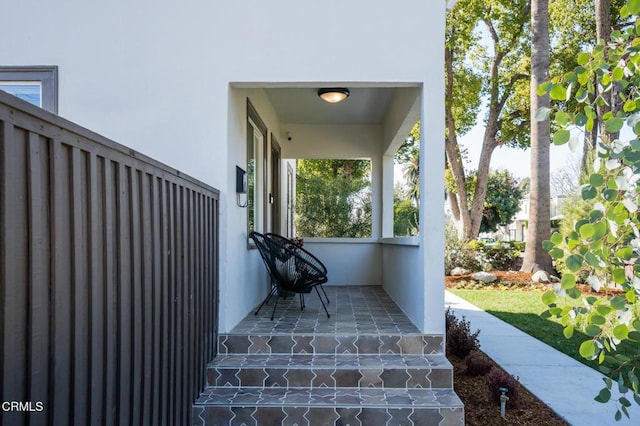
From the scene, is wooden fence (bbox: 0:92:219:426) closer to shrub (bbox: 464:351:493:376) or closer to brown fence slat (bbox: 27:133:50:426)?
→ brown fence slat (bbox: 27:133:50:426)

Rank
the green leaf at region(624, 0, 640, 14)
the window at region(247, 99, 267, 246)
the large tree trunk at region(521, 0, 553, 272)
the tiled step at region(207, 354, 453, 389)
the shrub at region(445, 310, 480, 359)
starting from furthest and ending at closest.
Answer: the large tree trunk at region(521, 0, 553, 272)
the window at region(247, 99, 267, 246)
the shrub at region(445, 310, 480, 359)
the tiled step at region(207, 354, 453, 389)
the green leaf at region(624, 0, 640, 14)

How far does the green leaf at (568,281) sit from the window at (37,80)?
3.95 meters

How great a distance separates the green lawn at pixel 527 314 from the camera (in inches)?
211

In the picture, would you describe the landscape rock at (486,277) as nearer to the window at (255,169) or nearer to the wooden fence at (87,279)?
the window at (255,169)

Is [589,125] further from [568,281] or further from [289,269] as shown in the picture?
[289,269]

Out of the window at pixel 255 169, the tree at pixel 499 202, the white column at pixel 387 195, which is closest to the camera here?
the window at pixel 255 169

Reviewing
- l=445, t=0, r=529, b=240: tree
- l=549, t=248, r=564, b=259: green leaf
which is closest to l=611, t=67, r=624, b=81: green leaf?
l=549, t=248, r=564, b=259: green leaf

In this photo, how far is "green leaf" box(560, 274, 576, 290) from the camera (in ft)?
Answer: 4.56

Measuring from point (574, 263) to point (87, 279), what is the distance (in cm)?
163

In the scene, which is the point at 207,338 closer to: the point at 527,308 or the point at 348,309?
the point at 348,309

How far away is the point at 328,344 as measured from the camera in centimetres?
381

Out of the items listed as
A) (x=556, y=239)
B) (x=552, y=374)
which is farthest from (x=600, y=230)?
(x=552, y=374)

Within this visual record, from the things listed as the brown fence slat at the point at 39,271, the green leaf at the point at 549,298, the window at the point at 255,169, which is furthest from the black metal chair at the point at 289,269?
the green leaf at the point at 549,298

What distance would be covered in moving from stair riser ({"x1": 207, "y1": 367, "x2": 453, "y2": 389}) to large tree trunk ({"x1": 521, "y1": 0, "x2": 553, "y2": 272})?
8526 millimetres
